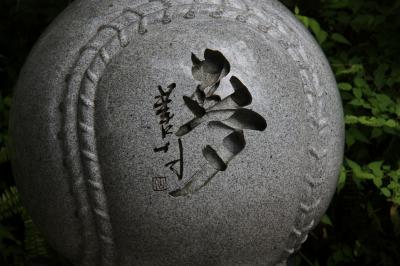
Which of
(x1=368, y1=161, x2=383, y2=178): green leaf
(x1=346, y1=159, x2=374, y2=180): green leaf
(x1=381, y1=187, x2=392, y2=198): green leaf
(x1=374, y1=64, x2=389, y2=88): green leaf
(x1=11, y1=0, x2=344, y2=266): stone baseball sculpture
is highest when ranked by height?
(x1=11, y1=0, x2=344, y2=266): stone baseball sculpture

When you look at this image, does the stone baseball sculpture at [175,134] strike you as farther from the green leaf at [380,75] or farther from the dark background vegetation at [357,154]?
the green leaf at [380,75]

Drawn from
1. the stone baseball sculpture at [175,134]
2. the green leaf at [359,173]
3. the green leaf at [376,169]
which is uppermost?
the stone baseball sculpture at [175,134]

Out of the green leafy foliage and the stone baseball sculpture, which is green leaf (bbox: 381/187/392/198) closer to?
the green leafy foliage

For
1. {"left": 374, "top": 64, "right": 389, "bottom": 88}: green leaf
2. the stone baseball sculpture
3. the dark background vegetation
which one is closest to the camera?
the stone baseball sculpture

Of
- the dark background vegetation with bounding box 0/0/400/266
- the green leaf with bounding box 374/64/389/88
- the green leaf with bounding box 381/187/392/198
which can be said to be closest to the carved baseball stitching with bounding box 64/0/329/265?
the green leaf with bounding box 381/187/392/198

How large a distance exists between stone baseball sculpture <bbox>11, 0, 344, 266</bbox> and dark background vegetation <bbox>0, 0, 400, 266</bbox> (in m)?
1.13

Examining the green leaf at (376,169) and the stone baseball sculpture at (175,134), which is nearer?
the stone baseball sculpture at (175,134)

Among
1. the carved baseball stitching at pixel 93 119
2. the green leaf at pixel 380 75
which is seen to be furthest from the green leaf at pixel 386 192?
the carved baseball stitching at pixel 93 119

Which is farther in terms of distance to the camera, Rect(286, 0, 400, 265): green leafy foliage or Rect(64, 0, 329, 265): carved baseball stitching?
Rect(286, 0, 400, 265): green leafy foliage

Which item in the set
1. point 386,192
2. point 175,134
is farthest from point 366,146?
point 175,134

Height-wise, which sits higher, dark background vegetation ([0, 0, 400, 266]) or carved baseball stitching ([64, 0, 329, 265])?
carved baseball stitching ([64, 0, 329, 265])

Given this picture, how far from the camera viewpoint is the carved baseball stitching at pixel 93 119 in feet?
8.68

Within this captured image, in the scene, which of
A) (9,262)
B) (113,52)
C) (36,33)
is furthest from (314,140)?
(36,33)

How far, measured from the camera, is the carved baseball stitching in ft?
8.68
